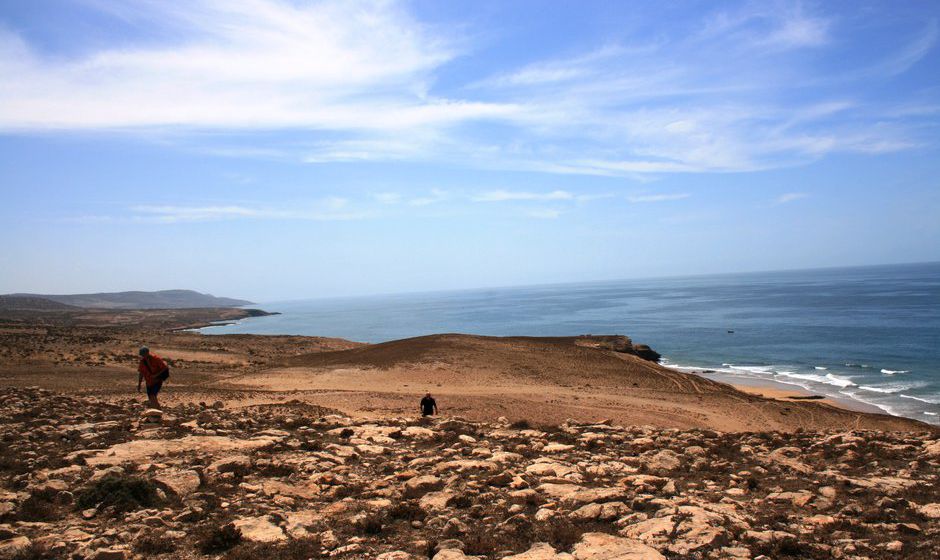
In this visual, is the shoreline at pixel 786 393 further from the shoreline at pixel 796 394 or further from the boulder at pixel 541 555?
the boulder at pixel 541 555

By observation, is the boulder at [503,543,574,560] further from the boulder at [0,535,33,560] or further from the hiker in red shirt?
the hiker in red shirt

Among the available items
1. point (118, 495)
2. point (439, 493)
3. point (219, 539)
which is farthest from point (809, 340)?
point (118, 495)

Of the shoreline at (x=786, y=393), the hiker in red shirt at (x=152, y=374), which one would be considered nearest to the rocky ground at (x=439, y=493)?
the hiker in red shirt at (x=152, y=374)

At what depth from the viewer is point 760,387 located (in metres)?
35.2

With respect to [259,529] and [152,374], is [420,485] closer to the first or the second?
[259,529]

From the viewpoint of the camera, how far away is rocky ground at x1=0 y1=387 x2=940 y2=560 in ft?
21.2

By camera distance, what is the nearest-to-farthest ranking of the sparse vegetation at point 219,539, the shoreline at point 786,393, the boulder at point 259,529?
1. the sparse vegetation at point 219,539
2. the boulder at point 259,529
3. the shoreline at point 786,393

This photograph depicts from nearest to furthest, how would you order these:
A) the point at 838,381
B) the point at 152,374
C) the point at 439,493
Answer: the point at 439,493 < the point at 152,374 < the point at 838,381

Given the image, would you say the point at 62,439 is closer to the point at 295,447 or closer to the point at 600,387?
the point at 295,447

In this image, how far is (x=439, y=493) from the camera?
8500 mm

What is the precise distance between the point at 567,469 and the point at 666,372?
78.2ft

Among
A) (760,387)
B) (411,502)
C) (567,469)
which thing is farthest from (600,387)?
(411,502)

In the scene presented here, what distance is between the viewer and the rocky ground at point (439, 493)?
254 inches

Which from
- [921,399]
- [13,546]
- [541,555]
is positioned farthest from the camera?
[921,399]
